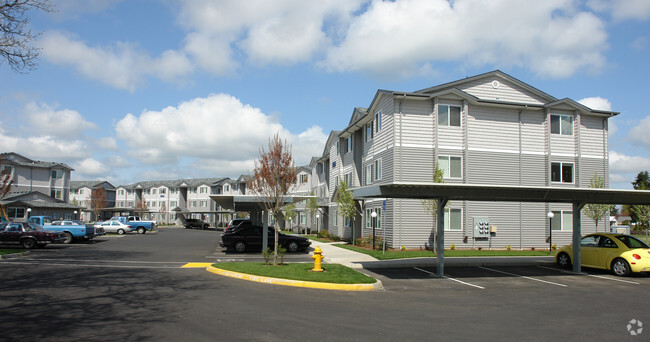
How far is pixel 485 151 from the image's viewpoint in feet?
86.2

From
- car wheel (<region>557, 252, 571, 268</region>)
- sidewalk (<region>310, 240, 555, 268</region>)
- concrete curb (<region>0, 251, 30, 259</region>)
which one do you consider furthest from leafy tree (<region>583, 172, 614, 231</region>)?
concrete curb (<region>0, 251, 30, 259</region>)

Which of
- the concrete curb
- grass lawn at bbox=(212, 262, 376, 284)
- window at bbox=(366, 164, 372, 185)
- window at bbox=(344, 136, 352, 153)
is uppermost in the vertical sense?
window at bbox=(344, 136, 352, 153)

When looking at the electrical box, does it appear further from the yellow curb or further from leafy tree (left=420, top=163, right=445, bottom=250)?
the yellow curb

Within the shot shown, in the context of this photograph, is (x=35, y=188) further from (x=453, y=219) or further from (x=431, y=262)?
(x=431, y=262)

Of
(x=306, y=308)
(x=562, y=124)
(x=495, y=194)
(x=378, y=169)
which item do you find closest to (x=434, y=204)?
(x=378, y=169)

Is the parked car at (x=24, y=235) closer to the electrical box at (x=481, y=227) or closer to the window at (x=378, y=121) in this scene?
the window at (x=378, y=121)

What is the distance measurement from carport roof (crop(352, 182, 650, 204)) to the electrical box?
8560mm

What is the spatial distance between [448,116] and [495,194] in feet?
33.3

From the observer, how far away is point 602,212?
87.2 feet

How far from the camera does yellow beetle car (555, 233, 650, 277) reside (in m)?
15.5

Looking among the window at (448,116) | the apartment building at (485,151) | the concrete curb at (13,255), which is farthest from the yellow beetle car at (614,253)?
the concrete curb at (13,255)

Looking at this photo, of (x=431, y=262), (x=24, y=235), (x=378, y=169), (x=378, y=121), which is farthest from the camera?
(x=378, y=121)

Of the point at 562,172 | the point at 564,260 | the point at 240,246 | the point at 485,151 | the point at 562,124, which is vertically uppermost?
the point at 562,124

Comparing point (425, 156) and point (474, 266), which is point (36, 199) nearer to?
point (425, 156)
